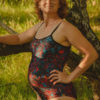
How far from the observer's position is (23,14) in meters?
7.18

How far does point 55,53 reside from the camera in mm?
2119

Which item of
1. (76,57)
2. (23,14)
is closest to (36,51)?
(76,57)

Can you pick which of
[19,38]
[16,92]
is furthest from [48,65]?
[16,92]

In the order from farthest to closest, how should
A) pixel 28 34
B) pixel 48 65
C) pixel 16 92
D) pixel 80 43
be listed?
pixel 16 92 → pixel 28 34 → pixel 48 65 → pixel 80 43

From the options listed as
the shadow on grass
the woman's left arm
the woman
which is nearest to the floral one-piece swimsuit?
the woman

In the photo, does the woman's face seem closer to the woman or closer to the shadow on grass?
the woman

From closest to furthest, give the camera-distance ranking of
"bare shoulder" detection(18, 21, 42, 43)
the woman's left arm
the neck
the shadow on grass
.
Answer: the woman's left arm → the neck → "bare shoulder" detection(18, 21, 42, 43) → the shadow on grass

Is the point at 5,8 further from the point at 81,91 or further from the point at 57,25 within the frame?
the point at 57,25

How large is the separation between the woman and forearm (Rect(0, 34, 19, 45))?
0.83 ft

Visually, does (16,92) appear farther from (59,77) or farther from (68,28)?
(68,28)

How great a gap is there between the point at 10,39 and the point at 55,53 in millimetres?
499

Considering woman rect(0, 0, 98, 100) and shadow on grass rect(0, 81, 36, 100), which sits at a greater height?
woman rect(0, 0, 98, 100)

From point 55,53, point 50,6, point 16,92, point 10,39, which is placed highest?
→ point 50,6

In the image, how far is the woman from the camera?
2.05 m
